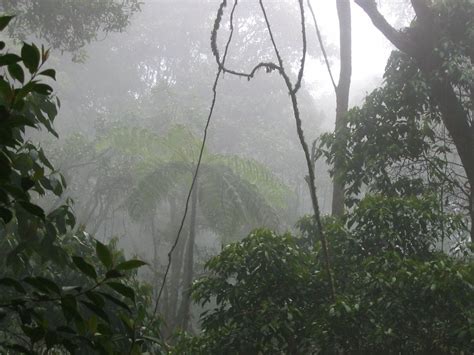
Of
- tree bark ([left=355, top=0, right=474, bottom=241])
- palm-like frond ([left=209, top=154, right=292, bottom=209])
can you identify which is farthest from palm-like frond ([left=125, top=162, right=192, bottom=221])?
tree bark ([left=355, top=0, right=474, bottom=241])

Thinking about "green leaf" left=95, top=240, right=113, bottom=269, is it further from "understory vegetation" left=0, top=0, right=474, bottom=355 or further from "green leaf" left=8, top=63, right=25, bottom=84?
"green leaf" left=8, top=63, right=25, bottom=84

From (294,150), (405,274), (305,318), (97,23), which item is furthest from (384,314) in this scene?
(294,150)

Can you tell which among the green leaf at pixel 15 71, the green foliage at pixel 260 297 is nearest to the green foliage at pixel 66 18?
the green foliage at pixel 260 297

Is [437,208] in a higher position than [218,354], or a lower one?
higher

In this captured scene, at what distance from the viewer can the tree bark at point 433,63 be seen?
3.95 m

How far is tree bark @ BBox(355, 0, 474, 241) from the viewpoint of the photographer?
3.95m

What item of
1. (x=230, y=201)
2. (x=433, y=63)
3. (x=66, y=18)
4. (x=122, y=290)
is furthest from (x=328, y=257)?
(x=230, y=201)

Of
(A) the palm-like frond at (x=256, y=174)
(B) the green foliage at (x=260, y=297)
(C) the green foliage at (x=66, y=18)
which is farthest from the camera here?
(A) the palm-like frond at (x=256, y=174)

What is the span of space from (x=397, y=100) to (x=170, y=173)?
4.55m

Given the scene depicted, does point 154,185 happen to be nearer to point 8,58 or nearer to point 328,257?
point 328,257

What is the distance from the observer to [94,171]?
12.6 metres

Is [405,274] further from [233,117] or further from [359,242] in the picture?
[233,117]

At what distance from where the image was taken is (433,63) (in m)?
4.15

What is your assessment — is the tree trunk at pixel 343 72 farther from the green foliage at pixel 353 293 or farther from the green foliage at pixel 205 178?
the green foliage at pixel 205 178
